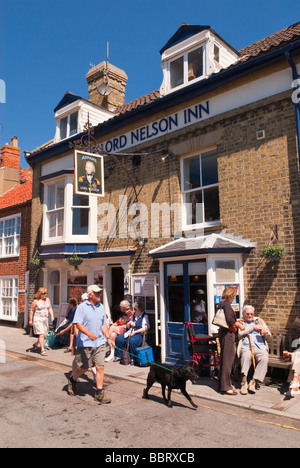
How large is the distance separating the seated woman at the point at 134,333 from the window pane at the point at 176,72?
22.1ft

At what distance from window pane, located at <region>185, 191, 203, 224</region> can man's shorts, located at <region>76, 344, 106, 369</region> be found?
488 cm

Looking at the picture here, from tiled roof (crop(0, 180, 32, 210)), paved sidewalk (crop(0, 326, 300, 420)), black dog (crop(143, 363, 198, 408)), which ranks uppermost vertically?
tiled roof (crop(0, 180, 32, 210))

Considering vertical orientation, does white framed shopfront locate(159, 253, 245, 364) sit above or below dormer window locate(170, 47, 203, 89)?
below

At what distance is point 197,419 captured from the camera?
526 cm

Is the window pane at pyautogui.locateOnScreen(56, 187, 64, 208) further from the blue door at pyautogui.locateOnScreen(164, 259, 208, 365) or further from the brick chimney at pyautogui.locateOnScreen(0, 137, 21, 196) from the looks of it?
the brick chimney at pyautogui.locateOnScreen(0, 137, 21, 196)

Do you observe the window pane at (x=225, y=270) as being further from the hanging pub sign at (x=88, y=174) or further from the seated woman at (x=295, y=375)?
the hanging pub sign at (x=88, y=174)

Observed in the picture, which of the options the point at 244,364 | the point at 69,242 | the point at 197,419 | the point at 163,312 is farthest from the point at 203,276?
the point at 69,242

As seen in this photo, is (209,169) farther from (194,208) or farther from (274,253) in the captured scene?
(274,253)

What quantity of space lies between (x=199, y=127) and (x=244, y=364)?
6075 millimetres

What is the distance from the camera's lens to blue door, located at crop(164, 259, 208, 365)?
27.8 feet

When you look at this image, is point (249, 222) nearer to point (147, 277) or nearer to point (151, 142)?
point (147, 277)

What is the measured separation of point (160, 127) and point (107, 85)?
6427 mm

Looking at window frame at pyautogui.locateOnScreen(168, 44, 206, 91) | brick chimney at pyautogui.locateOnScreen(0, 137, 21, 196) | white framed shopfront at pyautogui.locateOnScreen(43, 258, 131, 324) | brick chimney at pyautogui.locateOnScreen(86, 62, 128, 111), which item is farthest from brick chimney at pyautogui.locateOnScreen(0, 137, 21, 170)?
window frame at pyautogui.locateOnScreen(168, 44, 206, 91)

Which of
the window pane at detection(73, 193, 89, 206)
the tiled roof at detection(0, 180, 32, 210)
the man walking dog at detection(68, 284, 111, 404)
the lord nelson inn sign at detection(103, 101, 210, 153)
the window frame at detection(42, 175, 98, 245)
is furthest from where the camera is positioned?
the tiled roof at detection(0, 180, 32, 210)
